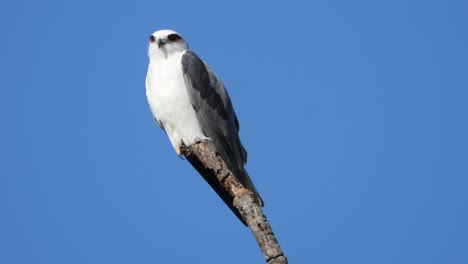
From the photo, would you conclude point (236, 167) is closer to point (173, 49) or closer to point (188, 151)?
point (188, 151)

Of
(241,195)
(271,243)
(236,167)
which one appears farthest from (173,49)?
(271,243)

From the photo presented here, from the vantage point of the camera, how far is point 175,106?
7570 mm

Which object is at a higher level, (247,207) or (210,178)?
(210,178)

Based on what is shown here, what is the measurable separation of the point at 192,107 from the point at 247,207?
2.69 meters

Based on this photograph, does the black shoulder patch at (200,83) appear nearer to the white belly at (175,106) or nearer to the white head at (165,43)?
the white belly at (175,106)

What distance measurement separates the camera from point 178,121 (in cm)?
759

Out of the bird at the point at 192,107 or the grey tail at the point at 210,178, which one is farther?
the bird at the point at 192,107

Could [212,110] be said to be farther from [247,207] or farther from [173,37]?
[247,207]

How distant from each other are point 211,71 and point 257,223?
3.37 metres

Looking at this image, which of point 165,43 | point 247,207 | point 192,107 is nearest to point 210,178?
point 192,107

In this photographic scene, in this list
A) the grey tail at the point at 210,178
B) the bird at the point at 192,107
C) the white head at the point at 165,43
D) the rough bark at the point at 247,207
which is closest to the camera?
the rough bark at the point at 247,207

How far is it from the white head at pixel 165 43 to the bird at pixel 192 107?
0.13 metres

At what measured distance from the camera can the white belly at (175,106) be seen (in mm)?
7578

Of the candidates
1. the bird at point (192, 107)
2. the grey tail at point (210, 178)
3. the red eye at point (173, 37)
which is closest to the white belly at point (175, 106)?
the bird at point (192, 107)
